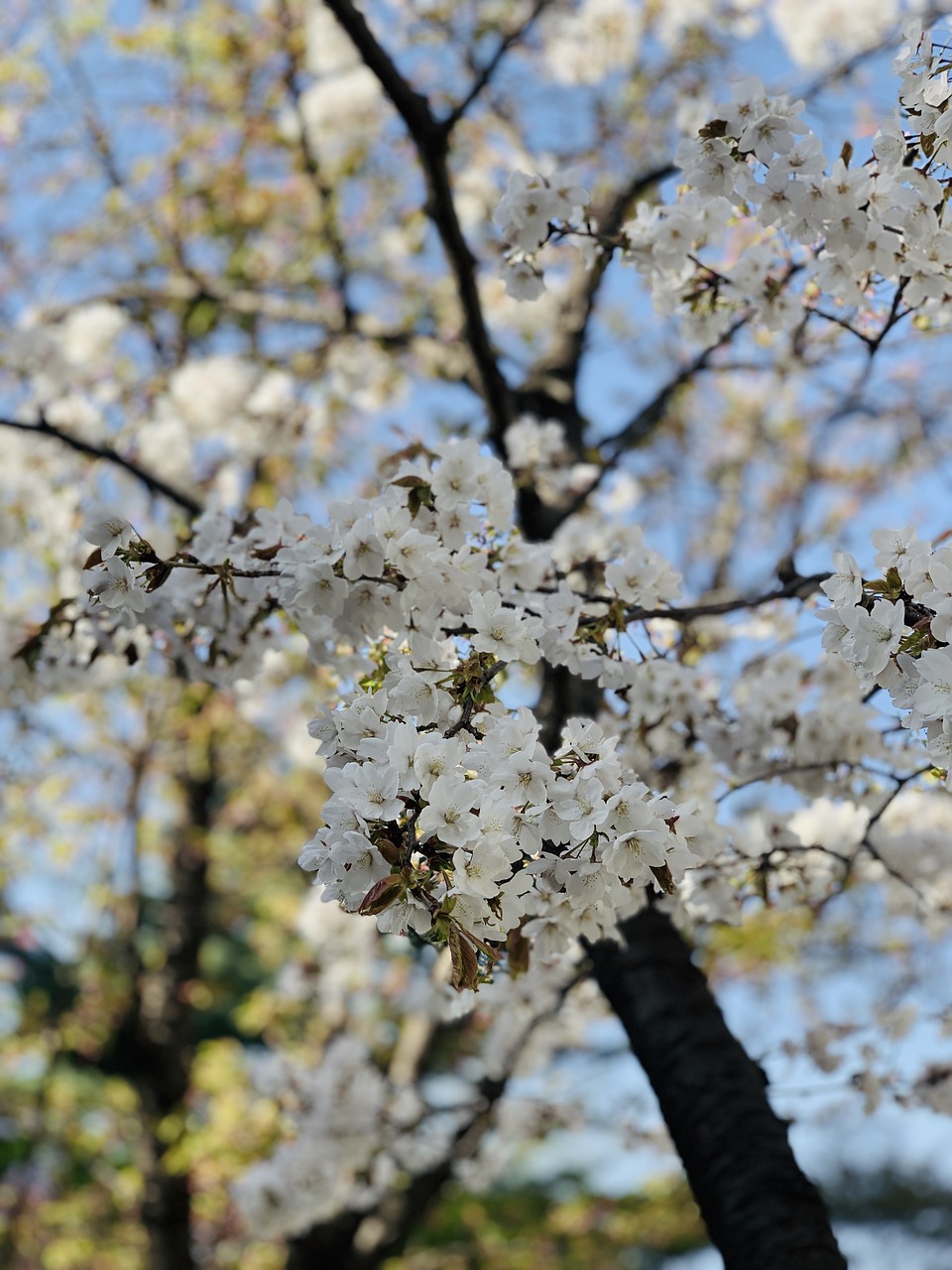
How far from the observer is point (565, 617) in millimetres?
1806

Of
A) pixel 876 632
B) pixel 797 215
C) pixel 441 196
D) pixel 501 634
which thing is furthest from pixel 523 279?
pixel 876 632

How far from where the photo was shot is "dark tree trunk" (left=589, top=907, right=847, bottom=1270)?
1.97 m

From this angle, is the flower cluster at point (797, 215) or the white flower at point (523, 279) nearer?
the flower cluster at point (797, 215)

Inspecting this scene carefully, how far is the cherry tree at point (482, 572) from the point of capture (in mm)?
1434

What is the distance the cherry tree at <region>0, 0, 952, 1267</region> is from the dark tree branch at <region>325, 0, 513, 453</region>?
0.01m

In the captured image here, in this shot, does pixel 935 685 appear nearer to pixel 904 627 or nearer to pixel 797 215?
pixel 904 627

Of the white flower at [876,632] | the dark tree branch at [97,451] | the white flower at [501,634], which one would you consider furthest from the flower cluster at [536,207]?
the dark tree branch at [97,451]

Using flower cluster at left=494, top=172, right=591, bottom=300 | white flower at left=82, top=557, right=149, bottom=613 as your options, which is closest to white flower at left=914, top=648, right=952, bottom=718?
white flower at left=82, top=557, right=149, bottom=613

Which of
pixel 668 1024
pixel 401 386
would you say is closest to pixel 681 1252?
pixel 401 386

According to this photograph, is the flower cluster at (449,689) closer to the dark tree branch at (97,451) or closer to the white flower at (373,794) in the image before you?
the white flower at (373,794)

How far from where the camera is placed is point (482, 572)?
1.83m

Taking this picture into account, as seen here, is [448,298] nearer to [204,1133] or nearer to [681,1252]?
[204,1133]

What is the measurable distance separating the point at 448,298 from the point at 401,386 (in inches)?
24.7

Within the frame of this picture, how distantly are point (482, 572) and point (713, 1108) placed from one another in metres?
Answer: 1.23
